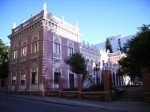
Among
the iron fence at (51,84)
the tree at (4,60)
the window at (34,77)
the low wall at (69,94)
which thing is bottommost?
the low wall at (69,94)

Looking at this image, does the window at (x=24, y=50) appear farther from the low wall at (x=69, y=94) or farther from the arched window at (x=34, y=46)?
the low wall at (x=69, y=94)

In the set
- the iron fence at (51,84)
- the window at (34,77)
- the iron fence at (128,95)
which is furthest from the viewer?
the window at (34,77)

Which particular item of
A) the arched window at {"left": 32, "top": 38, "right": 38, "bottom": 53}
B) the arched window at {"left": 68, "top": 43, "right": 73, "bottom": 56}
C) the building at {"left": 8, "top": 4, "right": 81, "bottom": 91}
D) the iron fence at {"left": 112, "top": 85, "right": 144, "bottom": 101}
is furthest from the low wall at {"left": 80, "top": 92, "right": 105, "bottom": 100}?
the arched window at {"left": 68, "top": 43, "right": 73, "bottom": 56}

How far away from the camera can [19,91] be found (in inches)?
1064

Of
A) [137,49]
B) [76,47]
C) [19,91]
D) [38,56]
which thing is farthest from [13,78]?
[137,49]

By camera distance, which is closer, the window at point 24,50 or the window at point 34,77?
the window at point 34,77

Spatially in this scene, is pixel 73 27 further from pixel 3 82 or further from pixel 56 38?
pixel 3 82

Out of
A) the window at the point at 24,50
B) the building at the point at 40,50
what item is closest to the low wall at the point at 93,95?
the building at the point at 40,50

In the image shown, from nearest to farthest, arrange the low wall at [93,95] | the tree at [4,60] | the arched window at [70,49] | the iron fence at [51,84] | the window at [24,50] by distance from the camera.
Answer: the low wall at [93,95] < the iron fence at [51,84] < the window at [24,50] < the arched window at [70,49] < the tree at [4,60]

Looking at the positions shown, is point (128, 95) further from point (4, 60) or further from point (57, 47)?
point (4, 60)

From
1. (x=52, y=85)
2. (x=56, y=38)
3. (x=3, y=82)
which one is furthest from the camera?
(x=3, y=82)

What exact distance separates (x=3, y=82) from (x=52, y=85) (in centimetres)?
1617

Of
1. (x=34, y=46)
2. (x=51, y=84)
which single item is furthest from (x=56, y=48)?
(x=51, y=84)

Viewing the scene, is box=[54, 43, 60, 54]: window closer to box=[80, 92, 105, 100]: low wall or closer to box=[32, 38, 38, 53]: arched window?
box=[32, 38, 38, 53]: arched window
